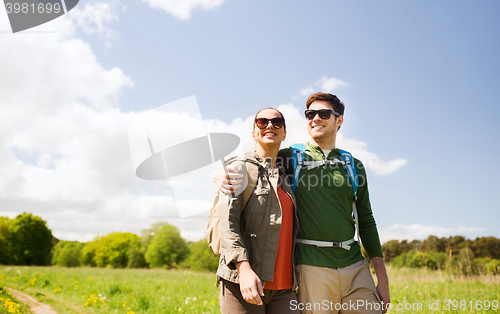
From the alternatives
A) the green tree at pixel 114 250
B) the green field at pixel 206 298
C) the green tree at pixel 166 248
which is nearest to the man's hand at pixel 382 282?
the green field at pixel 206 298

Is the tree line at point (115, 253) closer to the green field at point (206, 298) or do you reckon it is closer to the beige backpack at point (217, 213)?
the green field at point (206, 298)

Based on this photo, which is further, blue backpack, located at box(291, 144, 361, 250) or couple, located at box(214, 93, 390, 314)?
blue backpack, located at box(291, 144, 361, 250)

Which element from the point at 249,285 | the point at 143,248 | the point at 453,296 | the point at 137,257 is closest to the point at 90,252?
the point at 137,257

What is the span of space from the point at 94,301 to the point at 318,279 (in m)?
7.64

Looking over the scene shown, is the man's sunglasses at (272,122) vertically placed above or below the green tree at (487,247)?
above

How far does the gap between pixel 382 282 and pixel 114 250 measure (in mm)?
71046

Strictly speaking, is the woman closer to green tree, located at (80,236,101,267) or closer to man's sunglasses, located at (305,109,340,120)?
man's sunglasses, located at (305,109,340,120)

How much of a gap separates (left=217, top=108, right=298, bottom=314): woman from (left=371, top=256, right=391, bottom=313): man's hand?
3.44ft

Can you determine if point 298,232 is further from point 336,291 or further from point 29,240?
point 29,240

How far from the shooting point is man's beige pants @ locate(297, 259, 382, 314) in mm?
2730

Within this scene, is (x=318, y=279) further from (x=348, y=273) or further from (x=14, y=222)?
(x=14, y=222)

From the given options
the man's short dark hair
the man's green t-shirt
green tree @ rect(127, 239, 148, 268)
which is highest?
the man's short dark hair

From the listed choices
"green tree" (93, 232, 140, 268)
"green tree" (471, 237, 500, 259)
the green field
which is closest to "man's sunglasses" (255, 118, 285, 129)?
the green field

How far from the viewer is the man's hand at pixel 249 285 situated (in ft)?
6.62
